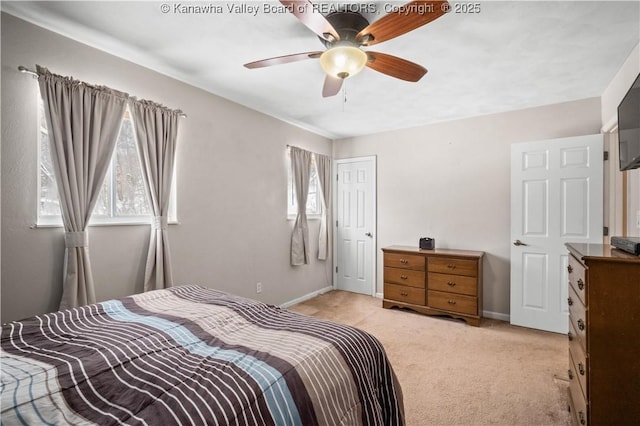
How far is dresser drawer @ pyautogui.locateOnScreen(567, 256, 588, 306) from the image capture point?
1.44 metres

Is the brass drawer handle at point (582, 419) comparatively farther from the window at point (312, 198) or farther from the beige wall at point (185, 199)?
the window at point (312, 198)

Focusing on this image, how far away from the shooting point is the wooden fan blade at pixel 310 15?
1403 mm

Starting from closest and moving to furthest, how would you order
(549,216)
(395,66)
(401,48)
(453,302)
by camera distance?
(395,66), (401,48), (549,216), (453,302)

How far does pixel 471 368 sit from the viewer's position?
2.47 metres

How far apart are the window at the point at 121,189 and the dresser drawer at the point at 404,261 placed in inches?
112

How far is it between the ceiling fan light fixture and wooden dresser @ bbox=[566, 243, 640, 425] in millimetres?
1577

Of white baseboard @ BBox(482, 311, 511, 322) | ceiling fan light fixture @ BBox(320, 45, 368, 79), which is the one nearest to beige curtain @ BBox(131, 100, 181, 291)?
ceiling fan light fixture @ BBox(320, 45, 368, 79)

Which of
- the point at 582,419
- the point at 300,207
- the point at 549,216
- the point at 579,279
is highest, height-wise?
the point at 300,207

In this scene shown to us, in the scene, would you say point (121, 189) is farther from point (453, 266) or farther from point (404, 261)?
point (453, 266)

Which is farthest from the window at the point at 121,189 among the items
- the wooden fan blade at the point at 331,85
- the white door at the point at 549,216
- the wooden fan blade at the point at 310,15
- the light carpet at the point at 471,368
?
the white door at the point at 549,216

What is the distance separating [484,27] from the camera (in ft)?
6.59

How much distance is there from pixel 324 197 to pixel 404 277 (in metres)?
1.72

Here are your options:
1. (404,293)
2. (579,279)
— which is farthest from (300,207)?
(579,279)

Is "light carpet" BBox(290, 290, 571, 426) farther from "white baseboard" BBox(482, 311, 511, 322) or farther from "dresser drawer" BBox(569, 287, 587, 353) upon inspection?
"dresser drawer" BBox(569, 287, 587, 353)
